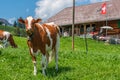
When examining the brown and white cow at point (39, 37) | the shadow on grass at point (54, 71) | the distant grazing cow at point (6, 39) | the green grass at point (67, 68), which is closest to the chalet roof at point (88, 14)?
the distant grazing cow at point (6, 39)

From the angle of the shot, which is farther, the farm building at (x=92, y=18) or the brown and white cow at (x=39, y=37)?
the farm building at (x=92, y=18)

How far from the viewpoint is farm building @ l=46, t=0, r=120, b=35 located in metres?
59.6

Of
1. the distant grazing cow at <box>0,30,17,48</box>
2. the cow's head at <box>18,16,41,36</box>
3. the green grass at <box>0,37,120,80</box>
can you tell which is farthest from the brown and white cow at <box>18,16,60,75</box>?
the distant grazing cow at <box>0,30,17,48</box>

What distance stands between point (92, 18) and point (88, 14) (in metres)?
3.01

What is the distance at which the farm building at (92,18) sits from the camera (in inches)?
2347

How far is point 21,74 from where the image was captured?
42.0 feet

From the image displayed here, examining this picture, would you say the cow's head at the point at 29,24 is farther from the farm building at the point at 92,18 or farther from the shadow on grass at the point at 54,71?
the farm building at the point at 92,18

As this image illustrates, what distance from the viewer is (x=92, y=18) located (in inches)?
2454

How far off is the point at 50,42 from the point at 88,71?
1.82m

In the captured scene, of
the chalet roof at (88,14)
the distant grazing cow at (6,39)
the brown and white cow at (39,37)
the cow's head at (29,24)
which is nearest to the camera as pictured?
the cow's head at (29,24)

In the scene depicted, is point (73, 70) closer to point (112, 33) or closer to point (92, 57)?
point (92, 57)

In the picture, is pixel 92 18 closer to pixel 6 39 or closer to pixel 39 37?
pixel 6 39

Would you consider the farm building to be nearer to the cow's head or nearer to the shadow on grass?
the shadow on grass

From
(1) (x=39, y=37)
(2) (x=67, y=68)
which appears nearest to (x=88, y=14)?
(2) (x=67, y=68)
